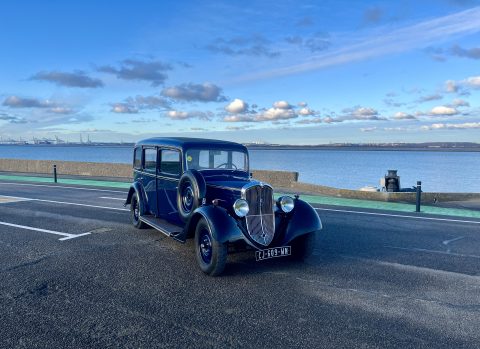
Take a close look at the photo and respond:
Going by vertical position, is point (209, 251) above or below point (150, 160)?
below

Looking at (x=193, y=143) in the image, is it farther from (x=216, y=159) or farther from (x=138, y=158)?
(x=138, y=158)

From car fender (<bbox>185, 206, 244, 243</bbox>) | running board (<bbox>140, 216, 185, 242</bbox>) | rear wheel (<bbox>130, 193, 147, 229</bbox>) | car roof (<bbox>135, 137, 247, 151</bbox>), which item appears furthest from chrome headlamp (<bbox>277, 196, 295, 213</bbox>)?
rear wheel (<bbox>130, 193, 147, 229</bbox>)

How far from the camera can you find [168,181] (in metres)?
7.19

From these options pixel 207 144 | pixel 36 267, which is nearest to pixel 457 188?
pixel 207 144

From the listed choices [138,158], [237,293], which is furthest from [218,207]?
[138,158]

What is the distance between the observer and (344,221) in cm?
975

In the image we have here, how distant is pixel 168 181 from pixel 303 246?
2793mm

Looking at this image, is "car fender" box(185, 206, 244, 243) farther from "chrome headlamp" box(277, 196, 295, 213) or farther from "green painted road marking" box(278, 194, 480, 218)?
"green painted road marking" box(278, 194, 480, 218)

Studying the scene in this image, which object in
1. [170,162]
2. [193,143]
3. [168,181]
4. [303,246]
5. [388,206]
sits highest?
[193,143]

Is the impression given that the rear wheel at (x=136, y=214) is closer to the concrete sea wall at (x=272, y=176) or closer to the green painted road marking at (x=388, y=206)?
the green painted road marking at (x=388, y=206)

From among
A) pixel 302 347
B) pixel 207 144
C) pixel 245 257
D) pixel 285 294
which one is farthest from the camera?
→ pixel 207 144

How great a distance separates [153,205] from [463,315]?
5650 mm

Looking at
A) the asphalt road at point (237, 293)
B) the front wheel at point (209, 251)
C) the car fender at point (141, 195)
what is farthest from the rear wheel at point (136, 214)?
the front wheel at point (209, 251)

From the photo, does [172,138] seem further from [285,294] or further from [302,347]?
[302,347]
